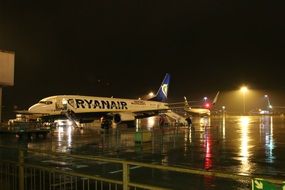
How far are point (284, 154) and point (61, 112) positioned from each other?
25189 millimetres

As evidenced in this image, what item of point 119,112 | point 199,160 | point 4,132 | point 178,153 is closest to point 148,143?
point 178,153

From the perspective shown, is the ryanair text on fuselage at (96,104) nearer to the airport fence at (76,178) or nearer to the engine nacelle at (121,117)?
the engine nacelle at (121,117)

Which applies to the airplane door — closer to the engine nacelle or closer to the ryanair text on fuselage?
the ryanair text on fuselage

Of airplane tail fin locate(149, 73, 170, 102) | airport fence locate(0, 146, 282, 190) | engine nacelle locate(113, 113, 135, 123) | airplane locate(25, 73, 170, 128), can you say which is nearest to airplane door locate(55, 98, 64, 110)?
airplane locate(25, 73, 170, 128)

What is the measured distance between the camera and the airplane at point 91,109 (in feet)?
123

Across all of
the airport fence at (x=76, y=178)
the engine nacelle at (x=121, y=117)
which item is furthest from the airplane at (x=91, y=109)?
the airport fence at (x=76, y=178)

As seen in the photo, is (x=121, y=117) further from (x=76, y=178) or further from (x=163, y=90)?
(x=76, y=178)

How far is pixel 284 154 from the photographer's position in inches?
711

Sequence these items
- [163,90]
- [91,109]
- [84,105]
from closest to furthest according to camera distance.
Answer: [84,105] < [91,109] < [163,90]

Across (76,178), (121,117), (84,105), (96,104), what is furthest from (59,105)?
(76,178)

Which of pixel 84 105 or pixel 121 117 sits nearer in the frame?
pixel 84 105

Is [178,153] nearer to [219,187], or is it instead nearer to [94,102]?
[219,187]

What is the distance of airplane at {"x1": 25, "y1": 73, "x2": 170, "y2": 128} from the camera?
37.4 metres

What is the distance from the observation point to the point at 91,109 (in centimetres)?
4097
